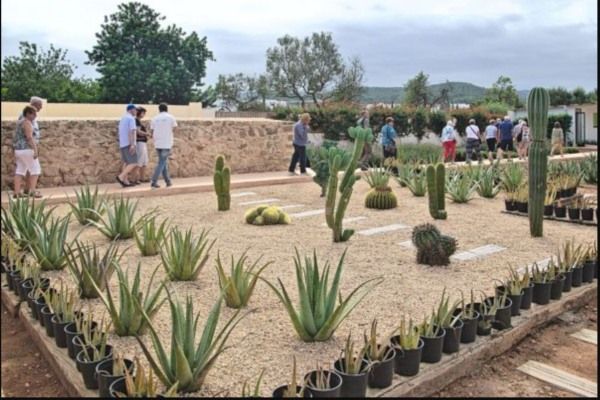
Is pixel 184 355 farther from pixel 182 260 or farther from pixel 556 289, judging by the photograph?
pixel 556 289

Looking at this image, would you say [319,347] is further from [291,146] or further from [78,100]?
[78,100]

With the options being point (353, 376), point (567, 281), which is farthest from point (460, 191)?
point (353, 376)

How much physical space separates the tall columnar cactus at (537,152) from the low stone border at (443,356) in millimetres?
2306

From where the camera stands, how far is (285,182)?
11711mm

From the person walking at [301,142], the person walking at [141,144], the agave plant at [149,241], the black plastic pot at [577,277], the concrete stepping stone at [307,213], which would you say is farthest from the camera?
the person walking at [301,142]

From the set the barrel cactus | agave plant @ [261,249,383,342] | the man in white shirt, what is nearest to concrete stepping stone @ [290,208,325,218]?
the barrel cactus

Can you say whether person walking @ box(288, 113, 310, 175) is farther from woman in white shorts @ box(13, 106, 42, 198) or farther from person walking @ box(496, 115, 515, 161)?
person walking @ box(496, 115, 515, 161)

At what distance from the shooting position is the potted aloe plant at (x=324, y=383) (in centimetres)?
255

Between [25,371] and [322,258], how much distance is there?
2.99 metres

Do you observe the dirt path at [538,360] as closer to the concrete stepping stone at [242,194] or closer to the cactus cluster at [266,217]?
the cactus cluster at [266,217]

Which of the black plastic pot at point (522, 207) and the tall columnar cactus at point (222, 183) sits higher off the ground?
the tall columnar cactus at point (222, 183)

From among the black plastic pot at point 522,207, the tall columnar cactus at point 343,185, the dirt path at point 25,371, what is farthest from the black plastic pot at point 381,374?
the black plastic pot at point 522,207

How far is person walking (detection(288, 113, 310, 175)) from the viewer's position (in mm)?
12078

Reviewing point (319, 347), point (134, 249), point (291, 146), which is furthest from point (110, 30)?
point (319, 347)
